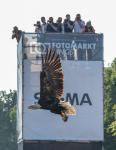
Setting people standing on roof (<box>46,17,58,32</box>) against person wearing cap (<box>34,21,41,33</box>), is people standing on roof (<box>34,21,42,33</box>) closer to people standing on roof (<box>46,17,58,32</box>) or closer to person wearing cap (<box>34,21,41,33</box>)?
person wearing cap (<box>34,21,41,33</box>)

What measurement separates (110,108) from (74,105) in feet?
207

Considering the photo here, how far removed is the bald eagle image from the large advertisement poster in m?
1.45

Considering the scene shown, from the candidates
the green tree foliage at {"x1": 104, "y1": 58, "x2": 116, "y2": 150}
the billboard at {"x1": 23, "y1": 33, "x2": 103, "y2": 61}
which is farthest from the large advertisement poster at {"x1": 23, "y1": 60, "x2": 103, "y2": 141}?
the green tree foliage at {"x1": 104, "y1": 58, "x2": 116, "y2": 150}

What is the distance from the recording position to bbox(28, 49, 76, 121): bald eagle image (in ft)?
123

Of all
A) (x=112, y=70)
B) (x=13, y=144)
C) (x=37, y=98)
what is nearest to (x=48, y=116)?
(x=37, y=98)

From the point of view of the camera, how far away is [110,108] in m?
105

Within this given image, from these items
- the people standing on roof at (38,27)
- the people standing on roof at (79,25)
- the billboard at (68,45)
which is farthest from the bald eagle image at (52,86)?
the people standing on roof at (79,25)

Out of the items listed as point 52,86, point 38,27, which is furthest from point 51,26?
point 52,86

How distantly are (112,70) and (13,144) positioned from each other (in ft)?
279

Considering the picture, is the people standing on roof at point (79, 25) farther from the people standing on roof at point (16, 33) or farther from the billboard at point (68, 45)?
the people standing on roof at point (16, 33)

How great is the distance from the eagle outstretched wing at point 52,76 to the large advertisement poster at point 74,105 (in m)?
2.64

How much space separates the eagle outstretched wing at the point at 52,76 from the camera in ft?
122

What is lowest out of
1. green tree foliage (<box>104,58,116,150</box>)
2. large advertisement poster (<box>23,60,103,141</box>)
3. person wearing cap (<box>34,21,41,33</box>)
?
green tree foliage (<box>104,58,116,150</box>)

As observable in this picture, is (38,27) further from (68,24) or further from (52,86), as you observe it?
(52,86)
